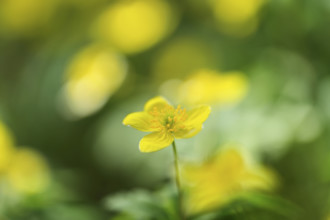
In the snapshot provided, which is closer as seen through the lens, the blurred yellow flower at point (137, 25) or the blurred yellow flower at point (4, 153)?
the blurred yellow flower at point (4, 153)

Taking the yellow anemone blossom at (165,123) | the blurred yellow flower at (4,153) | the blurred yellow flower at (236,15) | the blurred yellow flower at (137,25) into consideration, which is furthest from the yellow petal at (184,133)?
the blurred yellow flower at (137,25)

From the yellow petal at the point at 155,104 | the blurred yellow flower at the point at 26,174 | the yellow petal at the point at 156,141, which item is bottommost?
the yellow petal at the point at 156,141

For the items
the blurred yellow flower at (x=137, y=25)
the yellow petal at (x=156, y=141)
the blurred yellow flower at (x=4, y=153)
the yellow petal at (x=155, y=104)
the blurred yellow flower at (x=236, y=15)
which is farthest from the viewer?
the blurred yellow flower at (x=137, y=25)

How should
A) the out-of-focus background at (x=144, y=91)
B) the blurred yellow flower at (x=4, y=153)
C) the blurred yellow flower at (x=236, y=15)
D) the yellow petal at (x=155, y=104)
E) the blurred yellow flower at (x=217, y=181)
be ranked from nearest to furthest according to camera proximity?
the yellow petal at (x=155, y=104), the blurred yellow flower at (x=217, y=181), the out-of-focus background at (x=144, y=91), the blurred yellow flower at (x=4, y=153), the blurred yellow flower at (x=236, y=15)

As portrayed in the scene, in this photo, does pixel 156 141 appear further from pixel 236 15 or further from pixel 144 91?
pixel 236 15

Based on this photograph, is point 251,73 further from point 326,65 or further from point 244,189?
point 244,189

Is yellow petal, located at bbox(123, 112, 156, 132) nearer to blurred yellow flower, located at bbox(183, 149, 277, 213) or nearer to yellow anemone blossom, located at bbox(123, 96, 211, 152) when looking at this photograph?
yellow anemone blossom, located at bbox(123, 96, 211, 152)

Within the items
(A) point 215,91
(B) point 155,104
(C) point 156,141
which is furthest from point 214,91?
(C) point 156,141

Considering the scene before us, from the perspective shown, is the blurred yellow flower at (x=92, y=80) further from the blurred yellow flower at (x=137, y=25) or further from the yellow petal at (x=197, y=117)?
the yellow petal at (x=197, y=117)
